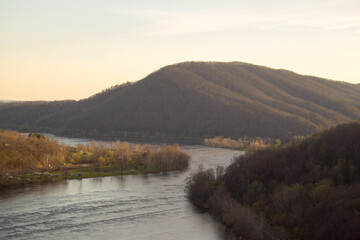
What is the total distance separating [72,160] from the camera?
9219 cm

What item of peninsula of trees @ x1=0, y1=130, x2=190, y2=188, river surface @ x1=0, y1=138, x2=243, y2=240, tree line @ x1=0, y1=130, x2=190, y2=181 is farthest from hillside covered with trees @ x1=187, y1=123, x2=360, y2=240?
tree line @ x1=0, y1=130, x2=190, y2=181

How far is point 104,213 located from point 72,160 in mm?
44527

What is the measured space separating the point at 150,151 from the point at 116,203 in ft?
145

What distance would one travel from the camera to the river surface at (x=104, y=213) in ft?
140

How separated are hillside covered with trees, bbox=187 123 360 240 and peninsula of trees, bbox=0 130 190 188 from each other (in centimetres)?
3046

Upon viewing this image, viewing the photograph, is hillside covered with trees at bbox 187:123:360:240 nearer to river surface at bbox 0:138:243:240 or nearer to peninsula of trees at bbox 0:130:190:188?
river surface at bbox 0:138:243:240

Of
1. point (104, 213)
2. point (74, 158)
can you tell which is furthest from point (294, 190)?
point (74, 158)

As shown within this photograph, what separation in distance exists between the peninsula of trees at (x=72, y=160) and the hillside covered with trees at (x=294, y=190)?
99.9 ft

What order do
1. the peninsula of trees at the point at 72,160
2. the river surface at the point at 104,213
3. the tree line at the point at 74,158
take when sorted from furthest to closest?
the tree line at the point at 74,158 → the peninsula of trees at the point at 72,160 → the river surface at the point at 104,213

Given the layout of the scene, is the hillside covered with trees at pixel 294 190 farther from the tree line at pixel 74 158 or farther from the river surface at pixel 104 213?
the tree line at pixel 74 158

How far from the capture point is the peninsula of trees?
261 ft

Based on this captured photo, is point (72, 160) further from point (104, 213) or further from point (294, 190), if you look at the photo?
point (294, 190)

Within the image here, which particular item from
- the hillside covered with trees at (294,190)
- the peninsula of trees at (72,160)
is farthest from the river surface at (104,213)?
the peninsula of trees at (72,160)

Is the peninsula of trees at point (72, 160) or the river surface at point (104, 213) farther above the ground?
the peninsula of trees at point (72, 160)
